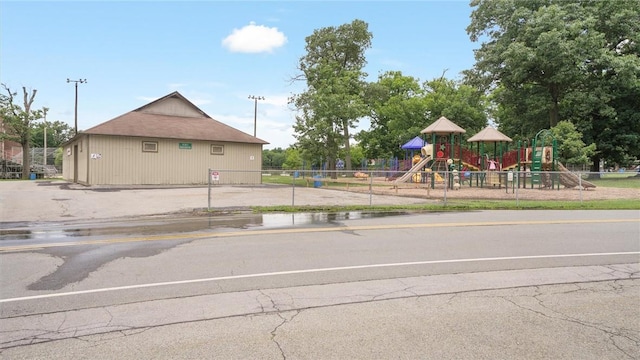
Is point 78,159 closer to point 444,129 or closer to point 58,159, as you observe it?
point 444,129

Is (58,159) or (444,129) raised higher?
Result: (444,129)

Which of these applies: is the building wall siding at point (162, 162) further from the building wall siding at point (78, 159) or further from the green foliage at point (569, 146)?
the green foliage at point (569, 146)

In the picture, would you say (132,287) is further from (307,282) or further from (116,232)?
(116,232)

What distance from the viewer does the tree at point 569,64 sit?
33.5m

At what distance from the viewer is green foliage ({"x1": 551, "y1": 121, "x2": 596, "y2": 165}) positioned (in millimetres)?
30781

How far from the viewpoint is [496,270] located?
6.75m

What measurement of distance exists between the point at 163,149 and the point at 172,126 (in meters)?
2.79

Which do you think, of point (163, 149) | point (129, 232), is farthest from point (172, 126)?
point (129, 232)

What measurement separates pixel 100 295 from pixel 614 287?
22.3 ft

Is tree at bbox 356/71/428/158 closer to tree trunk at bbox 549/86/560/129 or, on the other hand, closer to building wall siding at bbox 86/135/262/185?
tree trunk at bbox 549/86/560/129

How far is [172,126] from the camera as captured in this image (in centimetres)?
3033

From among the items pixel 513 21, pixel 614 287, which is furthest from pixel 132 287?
pixel 513 21

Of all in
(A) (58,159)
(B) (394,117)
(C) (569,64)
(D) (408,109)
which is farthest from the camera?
(A) (58,159)

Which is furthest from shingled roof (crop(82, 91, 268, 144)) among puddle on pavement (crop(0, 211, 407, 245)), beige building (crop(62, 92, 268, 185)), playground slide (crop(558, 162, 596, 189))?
playground slide (crop(558, 162, 596, 189))
